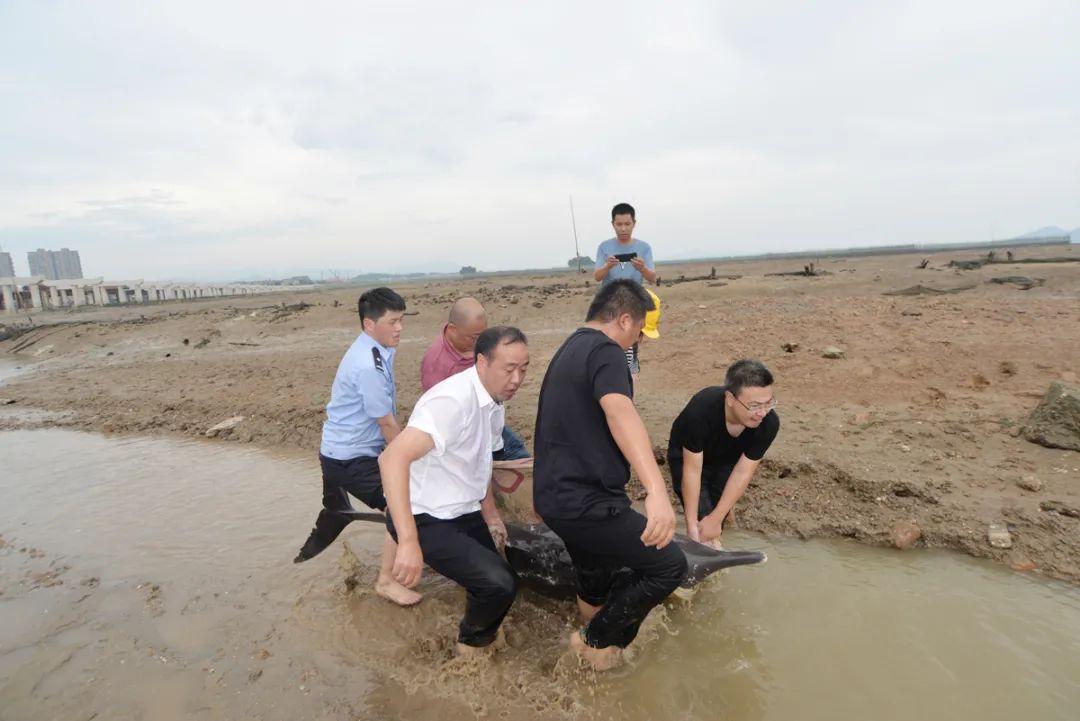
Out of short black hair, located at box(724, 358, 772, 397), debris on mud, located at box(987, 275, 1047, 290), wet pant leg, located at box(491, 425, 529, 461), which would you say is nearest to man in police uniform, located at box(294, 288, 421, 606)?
wet pant leg, located at box(491, 425, 529, 461)

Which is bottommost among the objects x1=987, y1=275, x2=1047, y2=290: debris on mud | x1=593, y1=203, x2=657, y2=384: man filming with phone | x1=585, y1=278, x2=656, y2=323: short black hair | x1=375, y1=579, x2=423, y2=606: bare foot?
x1=375, y1=579, x2=423, y2=606: bare foot

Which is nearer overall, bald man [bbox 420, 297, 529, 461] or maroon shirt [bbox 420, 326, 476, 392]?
bald man [bbox 420, 297, 529, 461]

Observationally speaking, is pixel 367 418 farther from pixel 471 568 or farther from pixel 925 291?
pixel 925 291

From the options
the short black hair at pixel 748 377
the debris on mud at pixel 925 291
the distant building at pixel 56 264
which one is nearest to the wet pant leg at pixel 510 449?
the short black hair at pixel 748 377

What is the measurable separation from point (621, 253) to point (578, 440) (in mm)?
3638

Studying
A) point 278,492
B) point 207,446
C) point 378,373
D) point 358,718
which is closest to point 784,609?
point 358,718

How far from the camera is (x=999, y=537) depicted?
4.15 metres

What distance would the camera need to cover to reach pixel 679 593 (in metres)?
3.87

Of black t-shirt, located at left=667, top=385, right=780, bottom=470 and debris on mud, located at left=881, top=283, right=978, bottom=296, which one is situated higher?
debris on mud, located at left=881, top=283, right=978, bottom=296

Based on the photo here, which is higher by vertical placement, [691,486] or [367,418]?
[367,418]

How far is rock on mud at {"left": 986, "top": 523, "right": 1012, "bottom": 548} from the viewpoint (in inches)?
163

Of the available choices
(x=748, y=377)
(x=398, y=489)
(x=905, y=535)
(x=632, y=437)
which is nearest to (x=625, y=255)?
(x=748, y=377)

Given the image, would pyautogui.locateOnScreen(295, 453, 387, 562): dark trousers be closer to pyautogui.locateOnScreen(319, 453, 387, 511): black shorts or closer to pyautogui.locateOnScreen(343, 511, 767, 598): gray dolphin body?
pyautogui.locateOnScreen(319, 453, 387, 511): black shorts

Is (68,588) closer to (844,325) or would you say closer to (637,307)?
(637,307)
